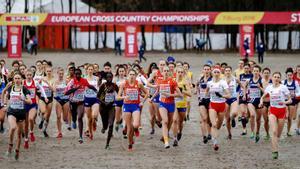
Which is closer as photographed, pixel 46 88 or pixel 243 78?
pixel 46 88

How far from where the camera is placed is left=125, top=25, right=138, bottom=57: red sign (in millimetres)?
51688

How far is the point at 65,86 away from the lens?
771 inches

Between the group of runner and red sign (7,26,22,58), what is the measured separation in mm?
32590

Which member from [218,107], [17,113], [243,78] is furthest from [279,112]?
[17,113]

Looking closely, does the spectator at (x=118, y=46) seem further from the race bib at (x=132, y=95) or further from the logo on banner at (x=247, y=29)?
the race bib at (x=132, y=95)

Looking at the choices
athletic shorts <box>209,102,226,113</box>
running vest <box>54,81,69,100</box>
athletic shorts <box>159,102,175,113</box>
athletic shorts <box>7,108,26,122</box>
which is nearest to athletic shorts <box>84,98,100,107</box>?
running vest <box>54,81,69,100</box>

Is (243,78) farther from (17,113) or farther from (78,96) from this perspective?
(17,113)

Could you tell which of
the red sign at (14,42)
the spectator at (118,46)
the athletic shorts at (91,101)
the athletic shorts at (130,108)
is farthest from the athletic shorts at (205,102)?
the spectator at (118,46)

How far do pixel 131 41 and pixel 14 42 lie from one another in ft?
28.1

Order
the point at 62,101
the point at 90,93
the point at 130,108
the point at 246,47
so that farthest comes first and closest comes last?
1. the point at 246,47
2. the point at 62,101
3. the point at 90,93
4. the point at 130,108

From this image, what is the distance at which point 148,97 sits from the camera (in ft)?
61.1

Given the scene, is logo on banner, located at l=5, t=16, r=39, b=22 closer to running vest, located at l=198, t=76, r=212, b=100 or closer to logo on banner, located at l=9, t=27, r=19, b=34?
logo on banner, located at l=9, t=27, r=19, b=34

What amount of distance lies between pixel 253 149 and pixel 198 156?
184 centimetres

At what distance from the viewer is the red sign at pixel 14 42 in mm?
52594
